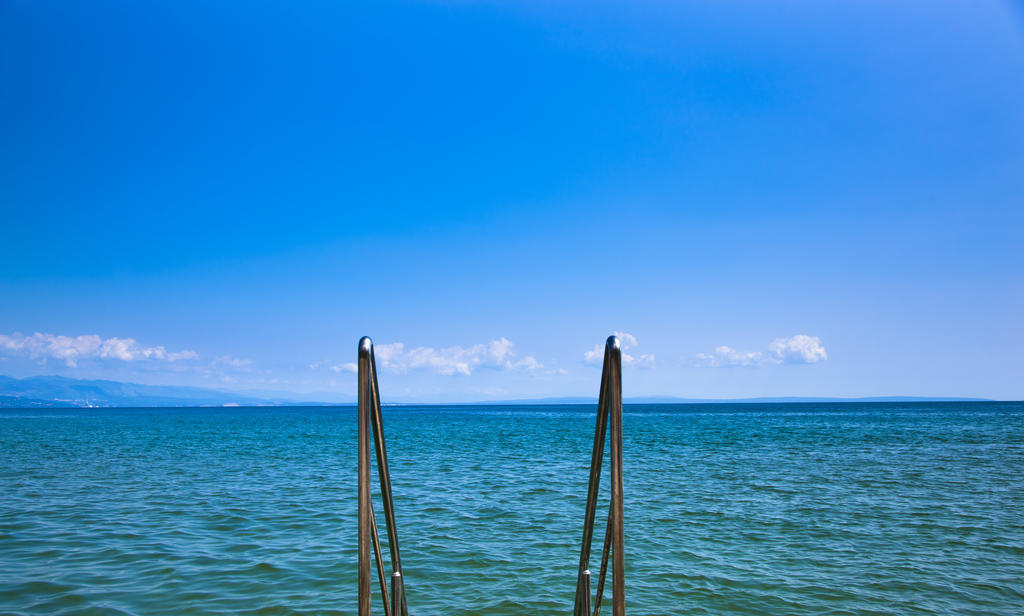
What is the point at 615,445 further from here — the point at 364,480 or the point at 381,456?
the point at 381,456

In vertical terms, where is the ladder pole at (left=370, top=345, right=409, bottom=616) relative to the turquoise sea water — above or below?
above

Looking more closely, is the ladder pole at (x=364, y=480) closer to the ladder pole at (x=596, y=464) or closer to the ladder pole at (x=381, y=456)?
the ladder pole at (x=381, y=456)

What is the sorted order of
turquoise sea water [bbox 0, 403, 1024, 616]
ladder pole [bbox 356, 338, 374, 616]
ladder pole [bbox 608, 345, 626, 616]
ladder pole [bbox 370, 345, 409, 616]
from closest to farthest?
ladder pole [bbox 608, 345, 626, 616] → ladder pole [bbox 356, 338, 374, 616] → ladder pole [bbox 370, 345, 409, 616] → turquoise sea water [bbox 0, 403, 1024, 616]

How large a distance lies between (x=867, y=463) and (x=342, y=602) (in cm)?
2664

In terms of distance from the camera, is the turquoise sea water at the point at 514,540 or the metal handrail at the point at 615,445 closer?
the metal handrail at the point at 615,445

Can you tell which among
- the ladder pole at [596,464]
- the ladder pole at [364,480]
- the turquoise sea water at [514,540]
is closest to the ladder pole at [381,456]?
the ladder pole at [364,480]

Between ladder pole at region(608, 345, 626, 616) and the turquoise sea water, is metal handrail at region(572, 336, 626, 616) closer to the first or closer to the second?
ladder pole at region(608, 345, 626, 616)

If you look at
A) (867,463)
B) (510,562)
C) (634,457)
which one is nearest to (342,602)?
(510,562)

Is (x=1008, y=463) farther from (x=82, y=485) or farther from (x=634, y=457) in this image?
(x=82, y=485)

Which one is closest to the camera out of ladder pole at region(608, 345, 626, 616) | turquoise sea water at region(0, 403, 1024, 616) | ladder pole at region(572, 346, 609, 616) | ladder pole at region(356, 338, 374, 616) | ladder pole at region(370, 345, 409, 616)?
ladder pole at region(608, 345, 626, 616)

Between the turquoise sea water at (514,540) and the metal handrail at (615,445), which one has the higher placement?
the metal handrail at (615,445)

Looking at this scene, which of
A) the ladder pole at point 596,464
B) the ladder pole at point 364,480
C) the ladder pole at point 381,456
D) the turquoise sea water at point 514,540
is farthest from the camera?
the turquoise sea water at point 514,540

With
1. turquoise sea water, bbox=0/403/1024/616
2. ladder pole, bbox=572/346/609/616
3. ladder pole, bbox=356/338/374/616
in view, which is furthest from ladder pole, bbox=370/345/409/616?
turquoise sea water, bbox=0/403/1024/616

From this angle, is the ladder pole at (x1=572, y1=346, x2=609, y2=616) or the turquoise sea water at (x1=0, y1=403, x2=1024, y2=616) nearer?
the ladder pole at (x1=572, y1=346, x2=609, y2=616)
